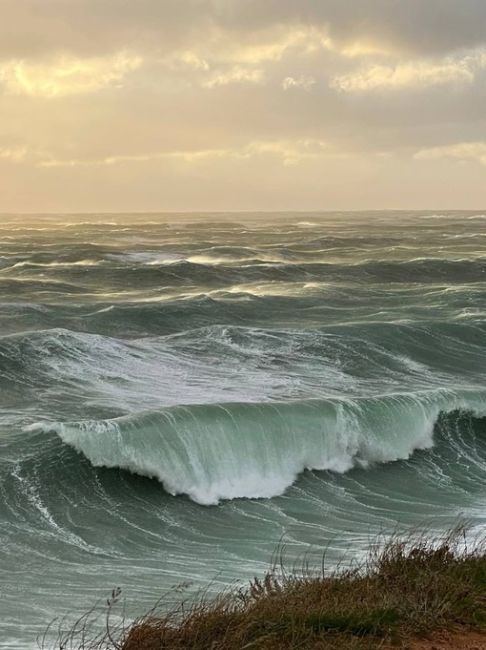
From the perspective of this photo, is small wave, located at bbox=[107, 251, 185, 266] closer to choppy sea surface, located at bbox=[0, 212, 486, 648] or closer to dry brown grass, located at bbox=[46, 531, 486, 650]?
choppy sea surface, located at bbox=[0, 212, 486, 648]

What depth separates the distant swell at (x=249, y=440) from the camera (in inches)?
508

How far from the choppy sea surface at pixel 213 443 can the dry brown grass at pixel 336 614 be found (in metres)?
2.05

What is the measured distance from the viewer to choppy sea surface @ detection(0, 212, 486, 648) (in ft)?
32.1

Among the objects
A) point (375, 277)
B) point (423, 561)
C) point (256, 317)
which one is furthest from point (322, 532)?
point (375, 277)

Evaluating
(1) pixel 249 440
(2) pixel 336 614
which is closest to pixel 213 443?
(1) pixel 249 440

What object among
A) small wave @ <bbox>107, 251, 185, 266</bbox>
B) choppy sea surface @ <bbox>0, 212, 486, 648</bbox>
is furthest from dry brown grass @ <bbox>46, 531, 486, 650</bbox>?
small wave @ <bbox>107, 251, 185, 266</bbox>

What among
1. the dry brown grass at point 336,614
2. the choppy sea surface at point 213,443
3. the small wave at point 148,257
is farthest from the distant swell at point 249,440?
the small wave at point 148,257

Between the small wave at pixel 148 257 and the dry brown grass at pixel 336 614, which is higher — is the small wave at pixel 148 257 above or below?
above

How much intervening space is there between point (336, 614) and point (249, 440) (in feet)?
27.2

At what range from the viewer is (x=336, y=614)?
222 inches

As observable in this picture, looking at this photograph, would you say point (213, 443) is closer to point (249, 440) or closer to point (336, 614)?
point (249, 440)

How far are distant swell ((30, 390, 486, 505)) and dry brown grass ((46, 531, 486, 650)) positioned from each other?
5973 millimetres

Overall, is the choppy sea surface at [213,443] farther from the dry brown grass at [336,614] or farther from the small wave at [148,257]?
the small wave at [148,257]

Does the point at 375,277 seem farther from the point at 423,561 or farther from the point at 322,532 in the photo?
the point at 423,561
